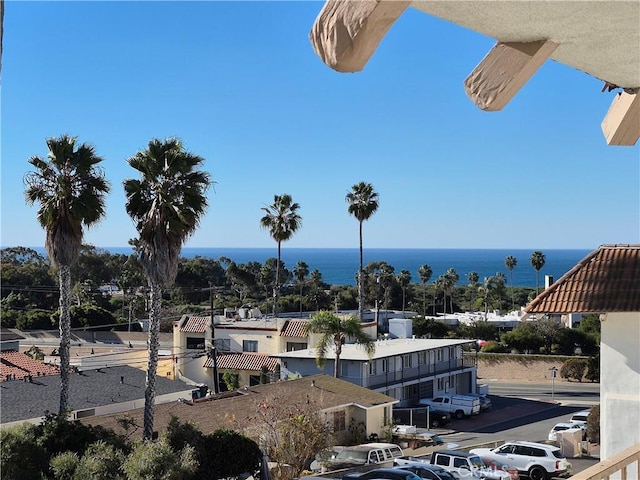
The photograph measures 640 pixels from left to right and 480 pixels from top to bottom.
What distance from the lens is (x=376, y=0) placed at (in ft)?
7.43

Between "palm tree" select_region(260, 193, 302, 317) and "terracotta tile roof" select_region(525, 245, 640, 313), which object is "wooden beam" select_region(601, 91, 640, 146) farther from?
"palm tree" select_region(260, 193, 302, 317)

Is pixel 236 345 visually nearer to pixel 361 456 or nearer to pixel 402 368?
pixel 402 368

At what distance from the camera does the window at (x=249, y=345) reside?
4825 centimetres

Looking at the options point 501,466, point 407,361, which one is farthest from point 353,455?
point 407,361

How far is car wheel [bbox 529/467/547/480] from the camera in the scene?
2586 cm

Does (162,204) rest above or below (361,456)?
above

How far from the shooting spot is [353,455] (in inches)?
1056

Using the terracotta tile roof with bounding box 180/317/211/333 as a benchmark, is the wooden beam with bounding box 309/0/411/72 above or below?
above

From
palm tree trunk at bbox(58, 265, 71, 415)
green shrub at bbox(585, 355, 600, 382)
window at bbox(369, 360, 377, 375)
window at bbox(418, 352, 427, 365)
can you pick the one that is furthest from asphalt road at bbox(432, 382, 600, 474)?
palm tree trunk at bbox(58, 265, 71, 415)

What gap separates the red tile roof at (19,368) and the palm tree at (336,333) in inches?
508

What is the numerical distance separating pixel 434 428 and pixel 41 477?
25.4m

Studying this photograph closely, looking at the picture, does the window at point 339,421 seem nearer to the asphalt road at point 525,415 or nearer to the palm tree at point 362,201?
the asphalt road at point 525,415

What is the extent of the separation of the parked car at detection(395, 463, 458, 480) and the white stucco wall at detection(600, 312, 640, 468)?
11409mm

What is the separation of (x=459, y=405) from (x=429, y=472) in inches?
760
